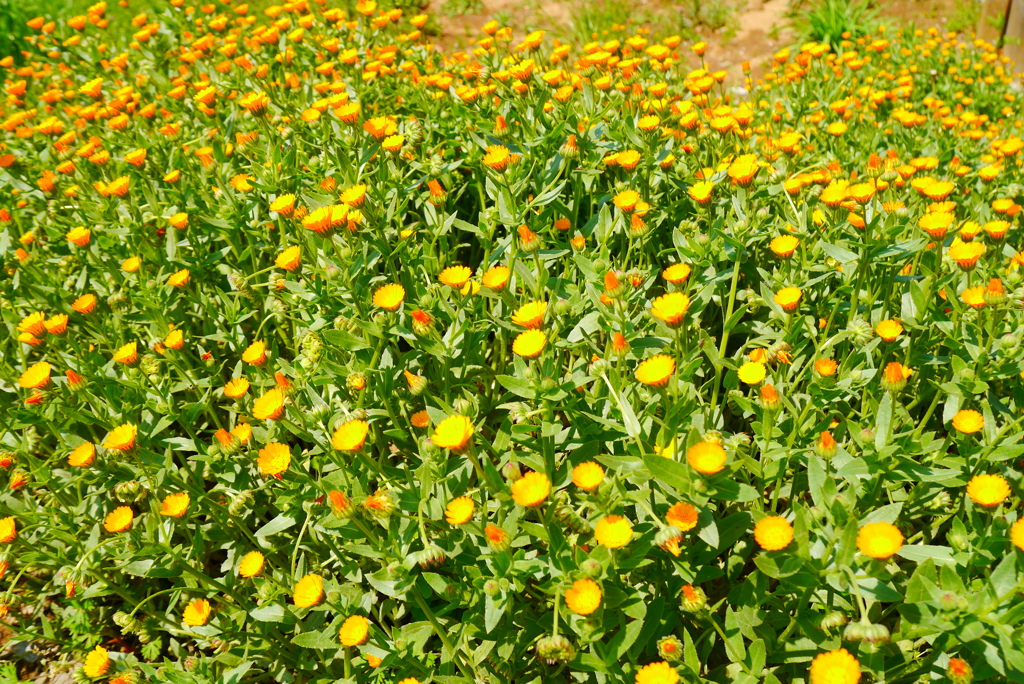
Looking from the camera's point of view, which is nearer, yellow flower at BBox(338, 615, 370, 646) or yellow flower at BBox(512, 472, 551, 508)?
yellow flower at BBox(512, 472, 551, 508)

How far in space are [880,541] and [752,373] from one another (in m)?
0.57

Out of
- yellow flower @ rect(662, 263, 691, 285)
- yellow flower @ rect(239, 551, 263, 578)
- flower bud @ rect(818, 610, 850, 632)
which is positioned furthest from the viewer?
yellow flower @ rect(662, 263, 691, 285)

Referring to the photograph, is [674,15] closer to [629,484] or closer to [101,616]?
[629,484]

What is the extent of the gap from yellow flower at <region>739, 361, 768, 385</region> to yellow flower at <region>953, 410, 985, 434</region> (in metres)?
0.51

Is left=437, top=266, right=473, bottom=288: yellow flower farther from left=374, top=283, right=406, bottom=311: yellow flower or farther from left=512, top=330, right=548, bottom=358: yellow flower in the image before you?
left=512, top=330, right=548, bottom=358: yellow flower

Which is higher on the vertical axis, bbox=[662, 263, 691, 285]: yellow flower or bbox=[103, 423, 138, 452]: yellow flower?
bbox=[662, 263, 691, 285]: yellow flower

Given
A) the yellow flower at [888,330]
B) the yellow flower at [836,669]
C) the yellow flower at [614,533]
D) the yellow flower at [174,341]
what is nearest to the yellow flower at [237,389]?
the yellow flower at [174,341]

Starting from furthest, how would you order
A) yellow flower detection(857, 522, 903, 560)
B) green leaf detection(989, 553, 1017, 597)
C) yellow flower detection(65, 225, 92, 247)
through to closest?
yellow flower detection(65, 225, 92, 247)
green leaf detection(989, 553, 1017, 597)
yellow flower detection(857, 522, 903, 560)

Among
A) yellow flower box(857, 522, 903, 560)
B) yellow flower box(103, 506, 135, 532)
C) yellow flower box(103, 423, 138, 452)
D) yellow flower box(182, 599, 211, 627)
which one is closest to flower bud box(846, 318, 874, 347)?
yellow flower box(857, 522, 903, 560)

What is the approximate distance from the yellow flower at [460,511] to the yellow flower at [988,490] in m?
1.24

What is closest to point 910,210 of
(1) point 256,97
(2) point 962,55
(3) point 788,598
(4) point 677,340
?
(4) point 677,340

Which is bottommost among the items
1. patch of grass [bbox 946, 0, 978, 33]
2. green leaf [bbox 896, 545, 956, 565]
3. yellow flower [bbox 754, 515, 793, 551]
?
green leaf [bbox 896, 545, 956, 565]

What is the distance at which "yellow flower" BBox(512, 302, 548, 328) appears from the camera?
6.52 ft

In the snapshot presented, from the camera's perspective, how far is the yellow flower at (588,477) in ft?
5.66
